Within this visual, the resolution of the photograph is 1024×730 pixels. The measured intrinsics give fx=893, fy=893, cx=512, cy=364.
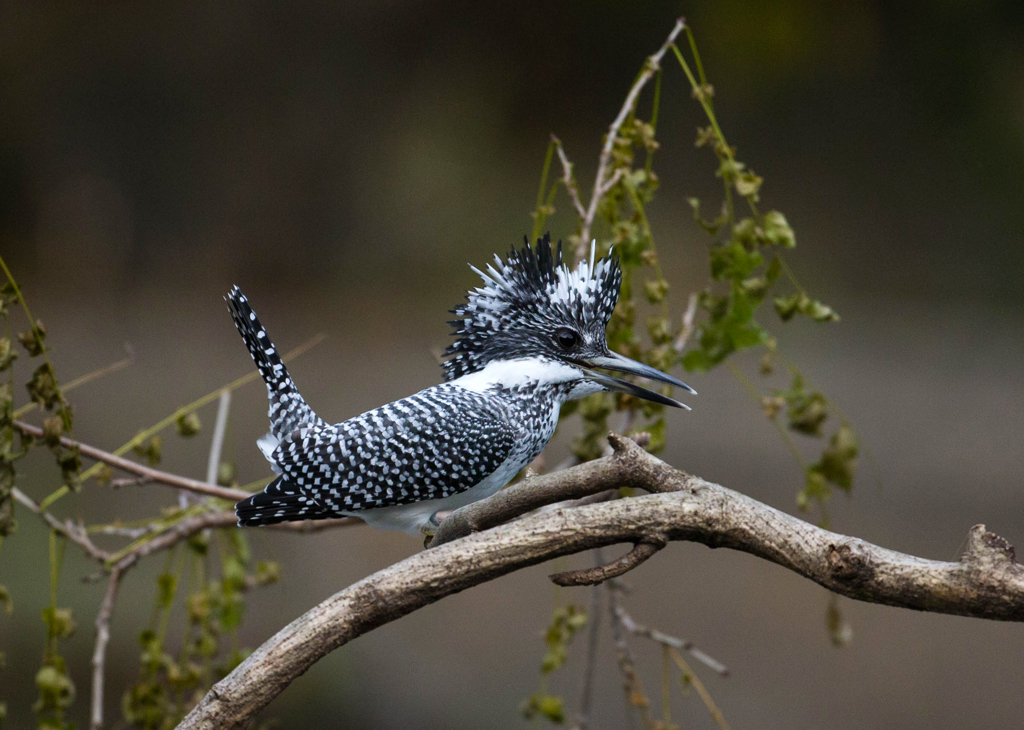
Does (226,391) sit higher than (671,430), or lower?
lower

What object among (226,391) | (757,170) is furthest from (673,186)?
(226,391)

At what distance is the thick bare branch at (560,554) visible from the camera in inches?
26.1

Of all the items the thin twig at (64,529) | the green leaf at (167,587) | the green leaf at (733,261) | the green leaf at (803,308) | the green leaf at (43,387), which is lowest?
the green leaf at (167,587)

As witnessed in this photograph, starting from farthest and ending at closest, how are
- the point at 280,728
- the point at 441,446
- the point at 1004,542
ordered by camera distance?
the point at 280,728 < the point at 441,446 < the point at 1004,542

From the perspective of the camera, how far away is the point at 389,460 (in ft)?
2.73

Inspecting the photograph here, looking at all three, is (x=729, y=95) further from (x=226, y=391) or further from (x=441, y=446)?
(x=441, y=446)

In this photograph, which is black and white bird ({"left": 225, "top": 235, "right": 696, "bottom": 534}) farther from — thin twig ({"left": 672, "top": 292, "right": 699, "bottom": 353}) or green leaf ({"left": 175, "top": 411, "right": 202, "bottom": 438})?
thin twig ({"left": 672, "top": 292, "right": 699, "bottom": 353})

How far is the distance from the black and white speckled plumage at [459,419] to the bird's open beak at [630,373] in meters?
0.01

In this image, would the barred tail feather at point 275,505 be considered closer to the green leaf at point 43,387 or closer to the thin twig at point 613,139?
the green leaf at point 43,387

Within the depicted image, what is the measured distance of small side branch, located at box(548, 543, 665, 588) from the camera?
2.19 ft

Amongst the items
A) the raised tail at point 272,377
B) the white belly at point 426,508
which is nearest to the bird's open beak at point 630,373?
the white belly at point 426,508

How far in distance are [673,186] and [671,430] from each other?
0.62m

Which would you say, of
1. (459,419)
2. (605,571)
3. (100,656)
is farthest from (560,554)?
(100,656)

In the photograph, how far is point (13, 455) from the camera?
91 cm
